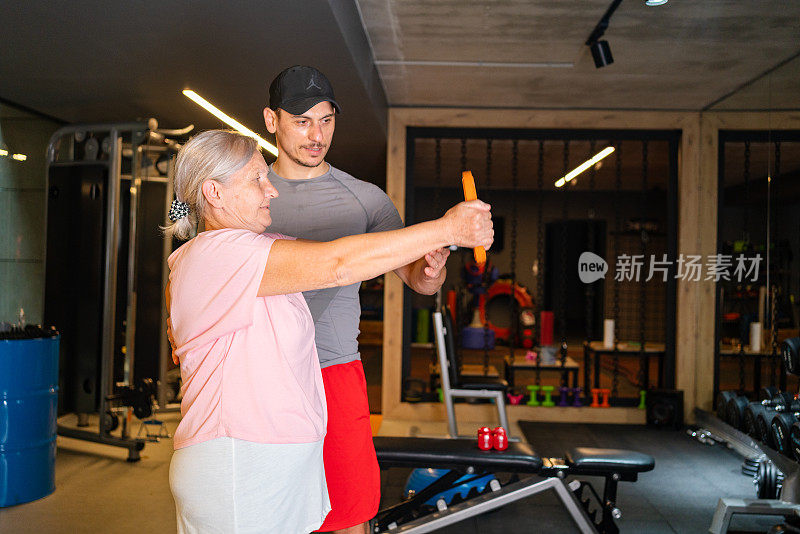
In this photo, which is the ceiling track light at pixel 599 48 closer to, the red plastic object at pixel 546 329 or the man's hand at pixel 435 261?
the man's hand at pixel 435 261

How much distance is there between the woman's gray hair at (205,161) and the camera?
4.16 feet

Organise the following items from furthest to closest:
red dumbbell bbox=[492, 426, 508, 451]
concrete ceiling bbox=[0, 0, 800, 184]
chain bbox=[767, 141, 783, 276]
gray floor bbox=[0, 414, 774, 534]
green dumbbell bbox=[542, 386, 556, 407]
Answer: green dumbbell bbox=[542, 386, 556, 407]
chain bbox=[767, 141, 783, 276]
gray floor bbox=[0, 414, 774, 534]
concrete ceiling bbox=[0, 0, 800, 184]
red dumbbell bbox=[492, 426, 508, 451]

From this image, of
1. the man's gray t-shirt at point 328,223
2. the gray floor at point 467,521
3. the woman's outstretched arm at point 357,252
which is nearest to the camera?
the woman's outstretched arm at point 357,252

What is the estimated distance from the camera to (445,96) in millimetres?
5602

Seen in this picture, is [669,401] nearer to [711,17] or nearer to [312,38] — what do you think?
[711,17]

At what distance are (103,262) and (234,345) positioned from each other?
487cm

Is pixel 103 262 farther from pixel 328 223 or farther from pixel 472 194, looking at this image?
pixel 472 194

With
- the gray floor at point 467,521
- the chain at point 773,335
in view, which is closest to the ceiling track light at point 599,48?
the chain at point 773,335

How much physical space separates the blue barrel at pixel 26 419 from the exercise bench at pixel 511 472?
202 cm

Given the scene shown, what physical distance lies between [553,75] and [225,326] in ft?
14.1

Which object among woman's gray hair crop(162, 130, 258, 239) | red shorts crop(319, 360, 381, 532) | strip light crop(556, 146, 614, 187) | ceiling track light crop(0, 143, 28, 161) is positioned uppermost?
strip light crop(556, 146, 614, 187)

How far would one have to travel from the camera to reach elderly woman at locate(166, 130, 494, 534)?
3.87 feet

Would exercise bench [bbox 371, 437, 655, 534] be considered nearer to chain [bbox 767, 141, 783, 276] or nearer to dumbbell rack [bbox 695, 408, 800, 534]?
dumbbell rack [bbox 695, 408, 800, 534]

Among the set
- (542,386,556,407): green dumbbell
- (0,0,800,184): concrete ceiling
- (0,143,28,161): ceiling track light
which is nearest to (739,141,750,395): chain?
(0,0,800,184): concrete ceiling
